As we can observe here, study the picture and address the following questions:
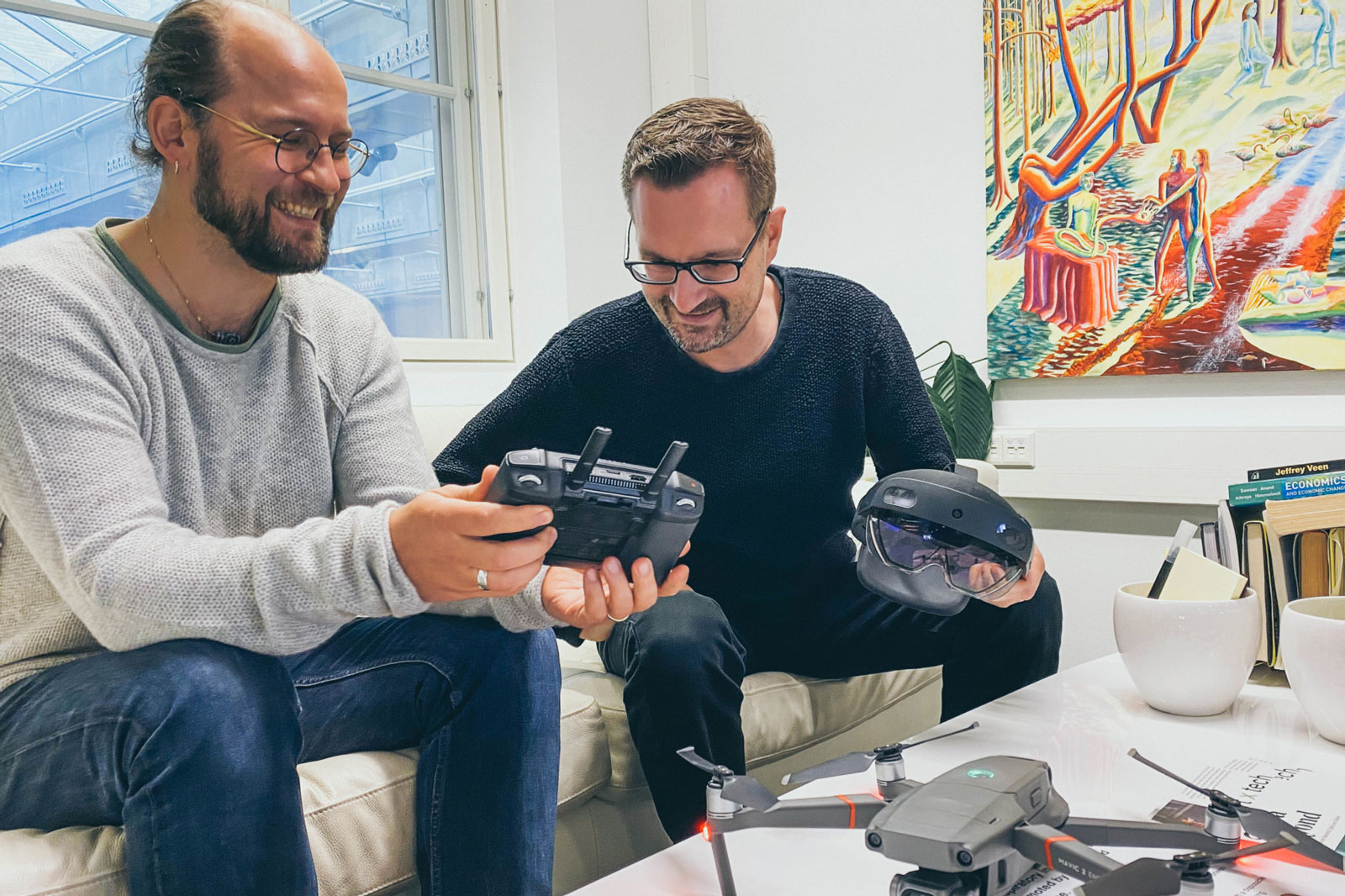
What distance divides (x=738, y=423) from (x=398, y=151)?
5.71ft

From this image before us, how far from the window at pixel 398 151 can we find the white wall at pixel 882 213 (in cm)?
8

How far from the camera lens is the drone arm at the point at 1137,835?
0.67 metres

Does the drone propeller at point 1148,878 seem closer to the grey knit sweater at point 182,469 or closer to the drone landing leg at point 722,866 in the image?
the drone landing leg at point 722,866

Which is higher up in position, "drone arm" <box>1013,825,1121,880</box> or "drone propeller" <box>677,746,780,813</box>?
"drone arm" <box>1013,825,1121,880</box>

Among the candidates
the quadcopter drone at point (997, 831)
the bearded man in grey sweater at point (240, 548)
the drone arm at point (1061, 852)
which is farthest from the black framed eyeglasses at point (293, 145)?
the drone arm at point (1061, 852)

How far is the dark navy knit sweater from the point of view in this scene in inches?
55.4

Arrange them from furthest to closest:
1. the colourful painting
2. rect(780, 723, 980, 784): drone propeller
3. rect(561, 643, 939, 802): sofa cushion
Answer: the colourful painting
rect(561, 643, 939, 802): sofa cushion
rect(780, 723, 980, 784): drone propeller

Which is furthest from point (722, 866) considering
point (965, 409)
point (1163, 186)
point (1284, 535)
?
point (1163, 186)

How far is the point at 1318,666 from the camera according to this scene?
0.93 m

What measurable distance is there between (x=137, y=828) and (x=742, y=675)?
0.70m

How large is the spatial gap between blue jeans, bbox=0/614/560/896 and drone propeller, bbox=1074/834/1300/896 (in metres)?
0.57

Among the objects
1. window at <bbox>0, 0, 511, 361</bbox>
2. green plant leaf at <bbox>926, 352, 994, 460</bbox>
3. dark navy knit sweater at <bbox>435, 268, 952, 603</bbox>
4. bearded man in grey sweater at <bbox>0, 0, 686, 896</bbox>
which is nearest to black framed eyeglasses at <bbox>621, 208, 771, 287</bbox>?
dark navy knit sweater at <bbox>435, 268, 952, 603</bbox>

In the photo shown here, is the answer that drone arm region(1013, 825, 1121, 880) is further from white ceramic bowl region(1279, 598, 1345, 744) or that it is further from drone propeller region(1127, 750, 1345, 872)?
white ceramic bowl region(1279, 598, 1345, 744)

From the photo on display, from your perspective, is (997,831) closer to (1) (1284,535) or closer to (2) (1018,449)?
(1) (1284,535)
